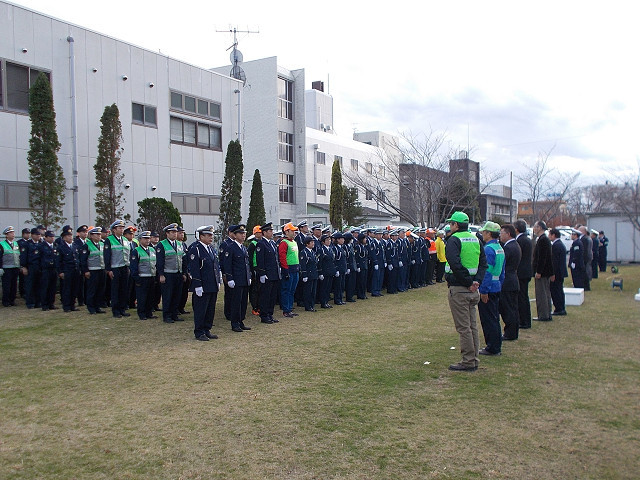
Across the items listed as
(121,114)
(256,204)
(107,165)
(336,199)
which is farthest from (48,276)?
(336,199)

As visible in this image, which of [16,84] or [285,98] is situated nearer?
[16,84]

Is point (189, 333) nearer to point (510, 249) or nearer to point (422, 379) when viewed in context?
point (422, 379)

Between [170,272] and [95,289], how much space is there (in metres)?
2.22

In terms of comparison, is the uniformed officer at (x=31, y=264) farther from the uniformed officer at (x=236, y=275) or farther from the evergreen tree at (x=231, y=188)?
the evergreen tree at (x=231, y=188)

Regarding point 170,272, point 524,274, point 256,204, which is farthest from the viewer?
point 256,204

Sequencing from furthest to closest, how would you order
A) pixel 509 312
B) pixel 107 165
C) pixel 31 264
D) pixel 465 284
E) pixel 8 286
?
pixel 107 165 < pixel 8 286 < pixel 31 264 < pixel 509 312 < pixel 465 284

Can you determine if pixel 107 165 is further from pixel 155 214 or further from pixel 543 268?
pixel 543 268

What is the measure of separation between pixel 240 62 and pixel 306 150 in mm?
8111

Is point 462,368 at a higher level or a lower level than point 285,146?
lower

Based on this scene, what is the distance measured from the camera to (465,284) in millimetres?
6949

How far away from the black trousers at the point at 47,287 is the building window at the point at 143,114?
362 inches

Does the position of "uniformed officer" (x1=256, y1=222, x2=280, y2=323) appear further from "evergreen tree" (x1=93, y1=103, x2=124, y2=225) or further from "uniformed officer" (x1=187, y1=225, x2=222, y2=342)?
"evergreen tree" (x1=93, y1=103, x2=124, y2=225)

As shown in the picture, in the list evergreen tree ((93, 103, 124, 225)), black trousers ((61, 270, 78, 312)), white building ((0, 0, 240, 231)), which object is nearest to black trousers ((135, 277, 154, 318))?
black trousers ((61, 270, 78, 312))

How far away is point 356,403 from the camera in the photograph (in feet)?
18.6
